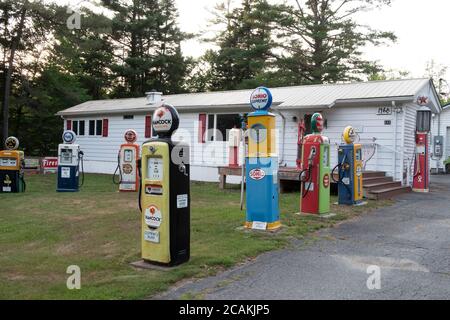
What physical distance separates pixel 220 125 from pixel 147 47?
19401mm

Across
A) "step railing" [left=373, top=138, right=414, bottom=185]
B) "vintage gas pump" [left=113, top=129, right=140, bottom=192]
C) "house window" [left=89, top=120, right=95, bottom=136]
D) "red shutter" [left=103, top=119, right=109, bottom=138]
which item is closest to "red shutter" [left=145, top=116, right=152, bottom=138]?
"red shutter" [left=103, top=119, right=109, bottom=138]

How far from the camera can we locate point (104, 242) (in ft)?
20.9

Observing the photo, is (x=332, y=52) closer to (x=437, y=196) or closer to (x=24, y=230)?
(x=437, y=196)

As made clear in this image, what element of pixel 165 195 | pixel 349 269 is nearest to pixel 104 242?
pixel 165 195

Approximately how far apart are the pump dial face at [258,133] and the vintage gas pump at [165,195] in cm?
209

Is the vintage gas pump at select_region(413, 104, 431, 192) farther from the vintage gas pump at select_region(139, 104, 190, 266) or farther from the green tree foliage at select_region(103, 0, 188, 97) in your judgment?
the green tree foliage at select_region(103, 0, 188, 97)

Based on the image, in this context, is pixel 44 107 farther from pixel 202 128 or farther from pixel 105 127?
pixel 202 128

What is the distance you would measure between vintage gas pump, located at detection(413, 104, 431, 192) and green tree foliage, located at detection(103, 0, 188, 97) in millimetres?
21979

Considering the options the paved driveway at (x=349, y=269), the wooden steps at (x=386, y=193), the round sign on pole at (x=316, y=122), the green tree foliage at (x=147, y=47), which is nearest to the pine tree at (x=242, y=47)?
the green tree foliage at (x=147, y=47)

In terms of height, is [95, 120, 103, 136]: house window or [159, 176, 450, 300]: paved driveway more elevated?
[95, 120, 103, 136]: house window

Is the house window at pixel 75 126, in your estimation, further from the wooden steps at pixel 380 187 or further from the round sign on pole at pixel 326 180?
the round sign on pole at pixel 326 180

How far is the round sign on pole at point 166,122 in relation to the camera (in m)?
5.14

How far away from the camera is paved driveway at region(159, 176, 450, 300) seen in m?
4.24

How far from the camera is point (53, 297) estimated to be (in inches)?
159
